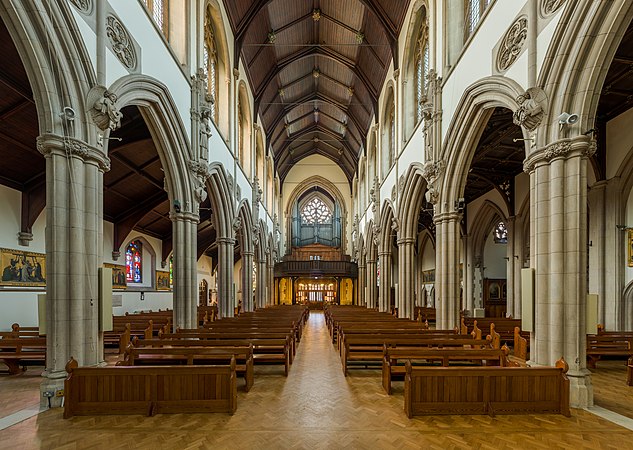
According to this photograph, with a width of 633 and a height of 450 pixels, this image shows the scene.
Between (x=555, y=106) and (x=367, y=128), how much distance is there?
2074 centimetres

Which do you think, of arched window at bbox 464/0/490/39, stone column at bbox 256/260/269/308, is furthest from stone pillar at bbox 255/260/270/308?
arched window at bbox 464/0/490/39

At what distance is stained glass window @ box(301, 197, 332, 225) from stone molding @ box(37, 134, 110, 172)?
31.9 meters

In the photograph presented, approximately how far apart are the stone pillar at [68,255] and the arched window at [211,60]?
27.7 ft

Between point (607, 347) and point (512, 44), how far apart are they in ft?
22.3

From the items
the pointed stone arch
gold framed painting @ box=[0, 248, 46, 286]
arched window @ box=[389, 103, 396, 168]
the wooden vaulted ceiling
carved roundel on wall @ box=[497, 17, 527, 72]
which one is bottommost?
gold framed painting @ box=[0, 248, 46, 286]

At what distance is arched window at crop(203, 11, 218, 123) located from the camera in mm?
14453

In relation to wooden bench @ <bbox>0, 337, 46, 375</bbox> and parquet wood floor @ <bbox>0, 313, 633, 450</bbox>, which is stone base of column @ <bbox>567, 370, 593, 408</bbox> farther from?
wooden bench @ <bbox>0, 337, 46, 375</bbox>

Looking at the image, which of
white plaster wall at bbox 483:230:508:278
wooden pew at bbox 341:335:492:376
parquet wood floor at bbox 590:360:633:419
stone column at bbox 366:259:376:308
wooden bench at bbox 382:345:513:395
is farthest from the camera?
stone column at bbox 366:259:376:308

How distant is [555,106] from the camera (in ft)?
21.1

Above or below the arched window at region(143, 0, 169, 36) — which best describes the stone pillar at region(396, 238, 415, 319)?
below

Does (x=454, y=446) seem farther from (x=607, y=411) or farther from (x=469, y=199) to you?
(x=469, y=199)

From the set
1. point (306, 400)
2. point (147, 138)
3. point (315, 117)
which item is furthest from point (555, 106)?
point (315, 117)

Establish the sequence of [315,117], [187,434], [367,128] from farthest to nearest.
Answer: [315,117], [367,128], [187,434]

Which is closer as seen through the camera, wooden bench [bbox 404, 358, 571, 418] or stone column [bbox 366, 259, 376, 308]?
wooden bench [bbox 404, 358, 571, 418]
